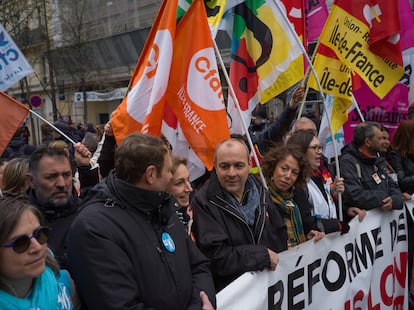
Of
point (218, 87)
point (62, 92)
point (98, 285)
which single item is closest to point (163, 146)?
point (98, 285)

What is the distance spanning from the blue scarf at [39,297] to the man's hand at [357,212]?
8.56ft

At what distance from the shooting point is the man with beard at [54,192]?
2436mm

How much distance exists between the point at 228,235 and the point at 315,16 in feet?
12.6

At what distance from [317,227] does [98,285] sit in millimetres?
1888

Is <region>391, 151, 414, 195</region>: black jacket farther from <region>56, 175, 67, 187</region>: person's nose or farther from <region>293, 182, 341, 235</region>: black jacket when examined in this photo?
<region>56, 175, 67, 187</region>: person's nose

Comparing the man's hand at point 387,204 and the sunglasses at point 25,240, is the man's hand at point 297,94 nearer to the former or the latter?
the man's hand at point 387,204

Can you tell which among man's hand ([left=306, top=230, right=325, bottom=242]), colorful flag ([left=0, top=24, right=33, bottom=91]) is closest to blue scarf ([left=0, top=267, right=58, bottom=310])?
man's hand ([left=306, top=230, right=325, bottom=242])

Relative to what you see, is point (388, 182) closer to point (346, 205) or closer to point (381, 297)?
point (346, 205)

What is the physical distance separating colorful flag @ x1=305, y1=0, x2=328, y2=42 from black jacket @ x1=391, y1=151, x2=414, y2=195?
1.78 meters

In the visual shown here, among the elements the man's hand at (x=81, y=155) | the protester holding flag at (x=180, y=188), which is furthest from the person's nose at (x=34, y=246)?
the man's hand at (x=81, y=155)

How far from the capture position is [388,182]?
13.9ft

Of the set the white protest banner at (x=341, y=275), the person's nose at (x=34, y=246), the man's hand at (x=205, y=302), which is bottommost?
the white protest banner at (x=341, y=275)

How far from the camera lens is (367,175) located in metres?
4.12

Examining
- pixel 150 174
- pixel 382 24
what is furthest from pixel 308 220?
pixel 382 24
